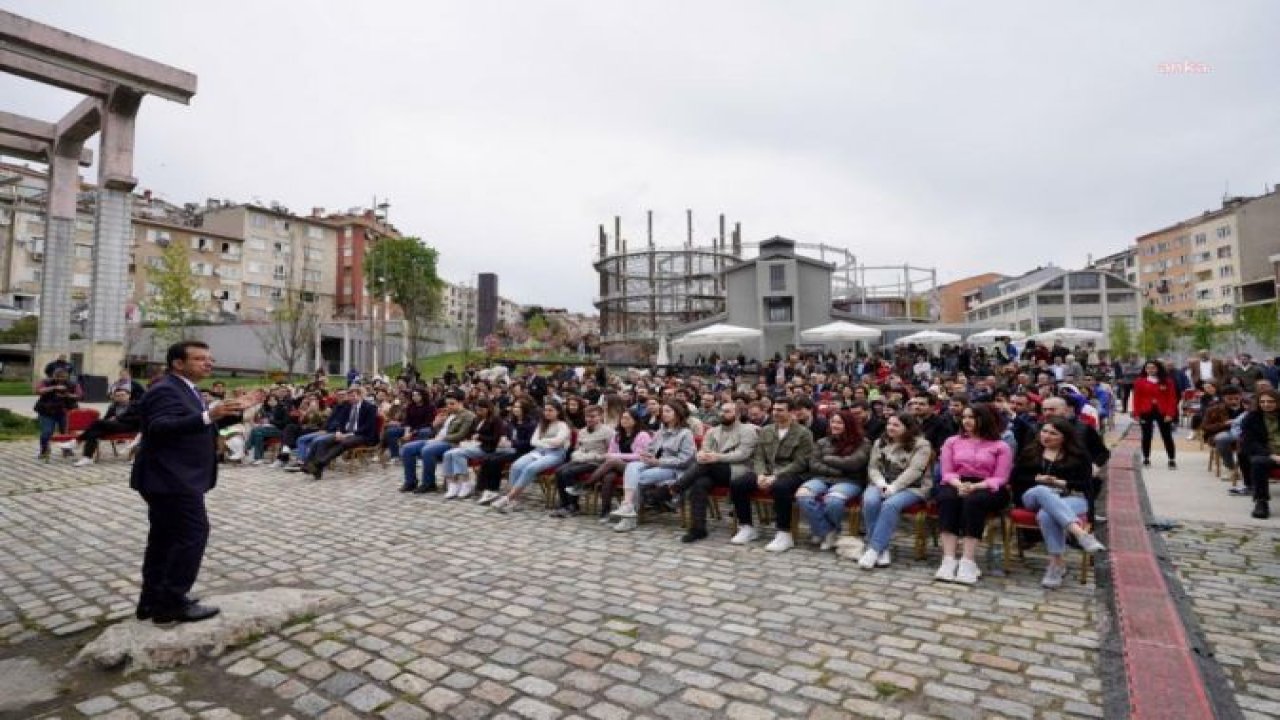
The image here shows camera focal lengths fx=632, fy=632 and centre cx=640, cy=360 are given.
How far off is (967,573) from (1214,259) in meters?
81.6

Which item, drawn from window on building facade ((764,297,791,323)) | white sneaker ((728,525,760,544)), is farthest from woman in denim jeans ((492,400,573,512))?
window on building facade ((764,297,791,323))

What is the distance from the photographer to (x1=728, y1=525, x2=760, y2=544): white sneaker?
670 centimetres

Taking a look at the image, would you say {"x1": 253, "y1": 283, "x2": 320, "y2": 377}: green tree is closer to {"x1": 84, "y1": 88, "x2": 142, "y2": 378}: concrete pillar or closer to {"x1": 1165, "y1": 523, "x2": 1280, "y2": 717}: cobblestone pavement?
{"x1": 84, "y1": 88, "x2": 142, "y2": 378}: concrete pillar

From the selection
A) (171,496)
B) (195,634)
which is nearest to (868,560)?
(195,634)

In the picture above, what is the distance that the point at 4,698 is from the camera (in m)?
3.49

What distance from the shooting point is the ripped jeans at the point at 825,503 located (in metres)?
6.34

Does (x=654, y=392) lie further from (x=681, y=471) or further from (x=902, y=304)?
(x=902, y=304)

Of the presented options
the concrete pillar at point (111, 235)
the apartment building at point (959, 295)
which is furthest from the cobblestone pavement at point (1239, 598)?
the apartment building at point (959, 295)

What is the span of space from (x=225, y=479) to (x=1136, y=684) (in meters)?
12.2

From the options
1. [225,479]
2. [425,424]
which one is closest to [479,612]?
[425,424]

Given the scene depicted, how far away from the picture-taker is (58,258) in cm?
2234

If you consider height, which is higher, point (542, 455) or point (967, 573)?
point (542, 455)

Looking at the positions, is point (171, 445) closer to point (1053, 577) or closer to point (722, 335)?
point (1053, 577)

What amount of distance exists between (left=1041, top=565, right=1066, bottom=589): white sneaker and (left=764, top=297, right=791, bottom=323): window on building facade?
3154 cm
